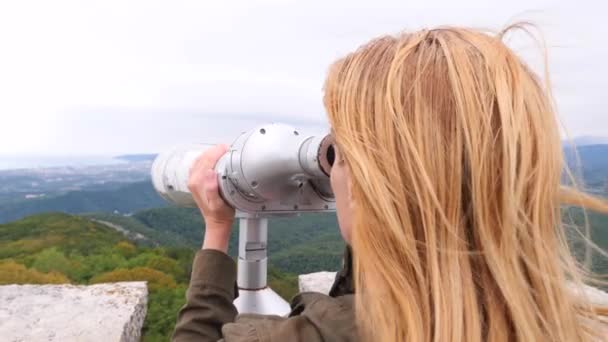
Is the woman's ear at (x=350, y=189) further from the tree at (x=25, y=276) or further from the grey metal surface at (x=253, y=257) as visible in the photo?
the tree at (x=25, y=276)

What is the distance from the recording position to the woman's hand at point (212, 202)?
1.21 metres

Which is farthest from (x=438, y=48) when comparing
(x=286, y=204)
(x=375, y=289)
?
(x=286, y=204)

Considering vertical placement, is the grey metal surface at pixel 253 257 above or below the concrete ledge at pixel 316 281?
above

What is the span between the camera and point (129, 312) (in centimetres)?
217

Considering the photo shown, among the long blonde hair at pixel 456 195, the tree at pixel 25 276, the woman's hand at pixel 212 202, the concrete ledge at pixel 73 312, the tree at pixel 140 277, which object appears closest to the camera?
the long blonde hair at pixel 456 195

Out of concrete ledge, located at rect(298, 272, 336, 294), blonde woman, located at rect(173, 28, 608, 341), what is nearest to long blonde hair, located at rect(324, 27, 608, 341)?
blonde woman, located at rect(173, 28, 608, 341)

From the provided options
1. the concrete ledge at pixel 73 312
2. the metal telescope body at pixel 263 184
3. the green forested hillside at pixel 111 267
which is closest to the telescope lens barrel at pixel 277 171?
the metal telescope body at pixel 263 184

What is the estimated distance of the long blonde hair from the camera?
0.75m

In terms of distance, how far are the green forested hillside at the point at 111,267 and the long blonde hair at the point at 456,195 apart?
142 cm

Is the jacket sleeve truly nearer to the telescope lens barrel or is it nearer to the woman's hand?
the woman's hand

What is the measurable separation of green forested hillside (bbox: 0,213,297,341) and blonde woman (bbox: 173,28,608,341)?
141cm

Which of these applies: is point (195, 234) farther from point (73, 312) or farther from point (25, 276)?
point (73, 312)

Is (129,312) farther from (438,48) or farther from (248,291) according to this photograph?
(438,48)

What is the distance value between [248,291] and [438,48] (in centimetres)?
101
